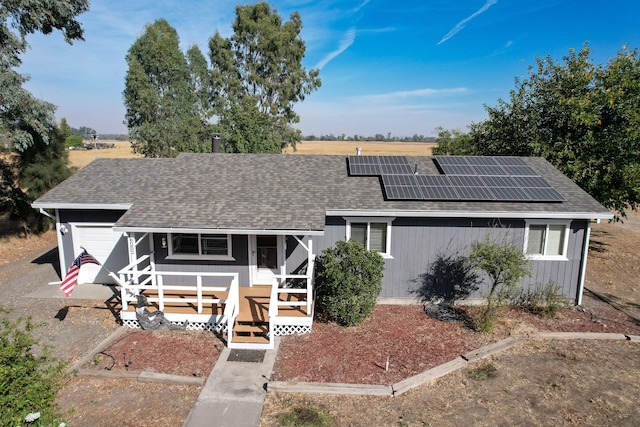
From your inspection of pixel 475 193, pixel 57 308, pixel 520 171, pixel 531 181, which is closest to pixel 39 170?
pixel 57 308

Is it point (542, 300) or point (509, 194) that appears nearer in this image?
point (542, 300)

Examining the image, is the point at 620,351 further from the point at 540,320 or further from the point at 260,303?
the point at 260,303

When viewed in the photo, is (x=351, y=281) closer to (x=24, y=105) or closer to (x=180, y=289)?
(x=180, y=289)

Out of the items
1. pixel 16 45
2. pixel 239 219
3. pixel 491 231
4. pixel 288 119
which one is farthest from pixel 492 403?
pixel 288 119

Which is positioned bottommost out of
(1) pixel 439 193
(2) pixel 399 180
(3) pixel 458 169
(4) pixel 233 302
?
(4) pixel 233 302

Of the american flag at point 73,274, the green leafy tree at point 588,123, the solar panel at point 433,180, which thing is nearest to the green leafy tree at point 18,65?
the american flag at point 73,274

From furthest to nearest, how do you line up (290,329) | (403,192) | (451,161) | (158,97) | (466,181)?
(158,97), (451,161), (466,181), (403,192), (290,329)
